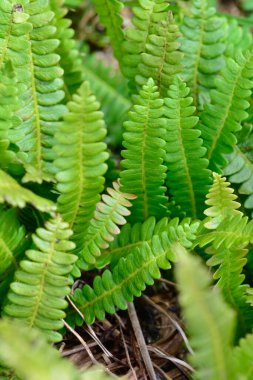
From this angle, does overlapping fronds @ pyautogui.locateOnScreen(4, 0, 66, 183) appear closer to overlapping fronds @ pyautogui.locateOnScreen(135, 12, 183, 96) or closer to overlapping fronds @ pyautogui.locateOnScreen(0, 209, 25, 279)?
overlapping fronds @ pyautogui.locateOnScreen(0, 209, 25, 279)

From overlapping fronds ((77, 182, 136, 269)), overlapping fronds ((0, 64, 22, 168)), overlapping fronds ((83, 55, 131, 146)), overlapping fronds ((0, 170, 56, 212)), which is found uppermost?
overlapping fronds ((0, 64, 22, 168))

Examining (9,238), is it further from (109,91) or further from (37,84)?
(109,91)

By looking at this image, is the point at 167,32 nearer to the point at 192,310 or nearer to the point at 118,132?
the point at 118,132

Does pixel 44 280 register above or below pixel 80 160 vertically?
below

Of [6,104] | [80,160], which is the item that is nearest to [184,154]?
[80,160]

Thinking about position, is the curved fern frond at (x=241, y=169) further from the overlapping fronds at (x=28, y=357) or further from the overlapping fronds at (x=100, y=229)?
the overlapping fronds at (x=28, y=357)

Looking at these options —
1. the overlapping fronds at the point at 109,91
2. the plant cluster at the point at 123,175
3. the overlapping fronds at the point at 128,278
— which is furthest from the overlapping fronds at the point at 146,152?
the overlapping fronds at the point at 109,91

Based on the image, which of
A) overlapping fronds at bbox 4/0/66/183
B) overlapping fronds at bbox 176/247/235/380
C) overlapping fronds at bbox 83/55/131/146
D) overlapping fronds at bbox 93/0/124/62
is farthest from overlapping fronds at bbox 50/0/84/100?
overlapping fronds at bbox 176/247/235/380
